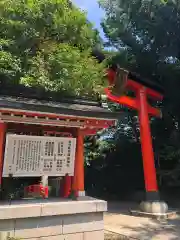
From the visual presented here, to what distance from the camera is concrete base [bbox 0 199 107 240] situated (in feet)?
18.3

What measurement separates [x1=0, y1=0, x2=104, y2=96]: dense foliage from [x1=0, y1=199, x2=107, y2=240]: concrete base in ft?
8.84

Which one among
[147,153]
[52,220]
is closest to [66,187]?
[52,220]

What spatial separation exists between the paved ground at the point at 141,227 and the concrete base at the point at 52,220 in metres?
1.88

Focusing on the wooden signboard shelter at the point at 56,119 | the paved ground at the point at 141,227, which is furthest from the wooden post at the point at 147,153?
the wooden signboard shelter at the point at 56,119

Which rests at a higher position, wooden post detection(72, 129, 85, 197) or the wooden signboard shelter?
the wooden signboard shelter

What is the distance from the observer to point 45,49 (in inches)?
289

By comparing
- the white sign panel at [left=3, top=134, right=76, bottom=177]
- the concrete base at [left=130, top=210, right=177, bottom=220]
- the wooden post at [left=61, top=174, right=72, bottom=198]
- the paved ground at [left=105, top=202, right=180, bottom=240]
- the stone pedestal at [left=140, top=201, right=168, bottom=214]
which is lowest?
the paved ground at [left=105, top=202, right=180, bottom=240]

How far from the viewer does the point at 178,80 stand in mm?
13641

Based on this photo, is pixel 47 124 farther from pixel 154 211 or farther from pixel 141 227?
pixel 154 211

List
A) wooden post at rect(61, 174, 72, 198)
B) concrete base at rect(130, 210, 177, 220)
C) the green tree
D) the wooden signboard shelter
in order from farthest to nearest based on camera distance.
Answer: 1. the green tree
2. concrete base at rect(130, 210, 177, 220)
3. wooden post at rect(61, 174, 72, 198)
4. the wooden signboard shelter

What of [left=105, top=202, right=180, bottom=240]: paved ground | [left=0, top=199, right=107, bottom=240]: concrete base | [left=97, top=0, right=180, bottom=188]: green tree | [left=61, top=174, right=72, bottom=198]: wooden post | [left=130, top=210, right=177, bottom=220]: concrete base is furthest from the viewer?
[left=97, top=0, right=180, bottom=188]: green tree

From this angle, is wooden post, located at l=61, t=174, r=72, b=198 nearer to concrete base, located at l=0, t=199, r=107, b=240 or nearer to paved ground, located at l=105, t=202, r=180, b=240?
concrete base, located at l=0, t=199, r=107, b=240

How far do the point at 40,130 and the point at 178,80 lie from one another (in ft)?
29.9

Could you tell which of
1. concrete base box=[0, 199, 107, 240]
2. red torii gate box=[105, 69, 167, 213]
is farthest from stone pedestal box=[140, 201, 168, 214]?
concrete base box=[0, 199, 107, 240]
